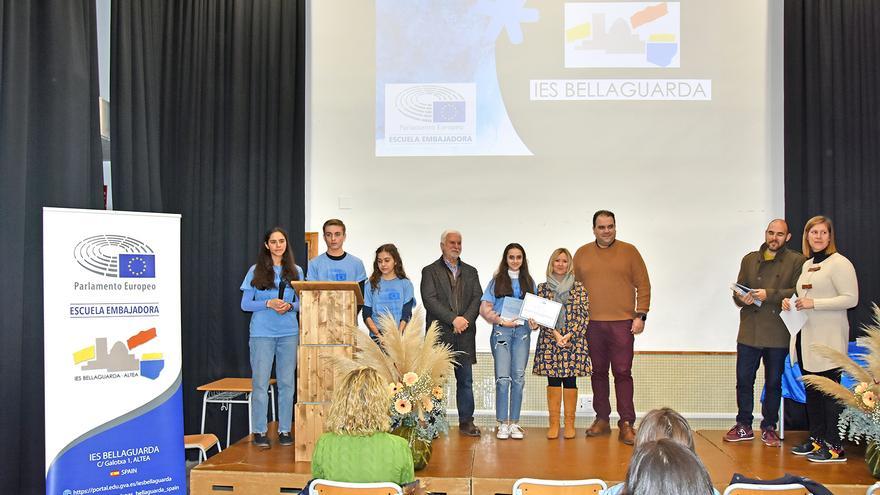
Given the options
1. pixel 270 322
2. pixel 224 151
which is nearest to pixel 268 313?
pixel 270 322

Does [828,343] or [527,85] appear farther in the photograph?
[527,85]

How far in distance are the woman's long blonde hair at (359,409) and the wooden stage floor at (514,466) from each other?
1529 millimetres

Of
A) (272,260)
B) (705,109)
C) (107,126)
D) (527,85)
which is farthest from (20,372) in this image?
(705,109)

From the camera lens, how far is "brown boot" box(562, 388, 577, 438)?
5.09 metres

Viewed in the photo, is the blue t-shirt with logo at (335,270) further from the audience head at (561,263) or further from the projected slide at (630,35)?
the projected slide at (630,35)

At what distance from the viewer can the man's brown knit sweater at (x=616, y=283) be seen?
505 centimetres

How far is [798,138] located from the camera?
5.96 meters

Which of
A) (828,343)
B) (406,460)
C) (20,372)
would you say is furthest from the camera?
(828,343)

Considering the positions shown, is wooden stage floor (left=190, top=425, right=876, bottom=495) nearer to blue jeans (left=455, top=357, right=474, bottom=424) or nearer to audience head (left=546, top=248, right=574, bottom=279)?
blue jeans (left=455, top=357, right=474, bottom=424)

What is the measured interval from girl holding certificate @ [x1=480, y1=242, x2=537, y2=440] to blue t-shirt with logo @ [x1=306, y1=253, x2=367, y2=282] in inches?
36.3

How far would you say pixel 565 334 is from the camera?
5.01 metres

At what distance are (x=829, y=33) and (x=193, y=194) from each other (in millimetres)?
5428

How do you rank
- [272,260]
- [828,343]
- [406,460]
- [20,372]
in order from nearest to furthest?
[406,460] < [20,372] < [828,343] < [272,260]

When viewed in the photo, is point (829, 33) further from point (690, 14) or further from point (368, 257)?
point (368, 257)
